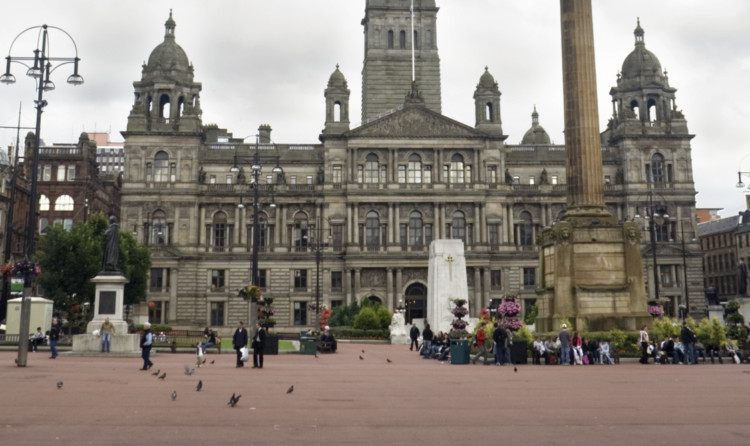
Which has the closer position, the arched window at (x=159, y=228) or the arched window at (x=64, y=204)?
the arched window at (x=159, y=228)

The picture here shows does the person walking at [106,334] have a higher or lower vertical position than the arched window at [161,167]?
lower

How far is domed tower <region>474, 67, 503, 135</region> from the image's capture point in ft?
256

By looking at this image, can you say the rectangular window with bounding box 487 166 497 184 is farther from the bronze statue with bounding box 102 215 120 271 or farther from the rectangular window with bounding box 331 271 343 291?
the bronze statue with bounding box 102 215 120 271

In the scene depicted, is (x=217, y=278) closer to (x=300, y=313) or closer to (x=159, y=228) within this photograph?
(x=159, y=228)

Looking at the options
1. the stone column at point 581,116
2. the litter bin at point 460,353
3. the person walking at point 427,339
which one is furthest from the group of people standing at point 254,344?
the stone column at point 581,116

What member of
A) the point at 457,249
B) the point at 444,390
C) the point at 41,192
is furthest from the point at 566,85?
the point at 41,192

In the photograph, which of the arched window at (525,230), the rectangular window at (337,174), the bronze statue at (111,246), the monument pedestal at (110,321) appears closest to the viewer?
the monument pedestal at (110,321)

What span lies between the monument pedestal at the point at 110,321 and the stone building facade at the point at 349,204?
4179 cm

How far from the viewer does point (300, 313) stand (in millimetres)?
74312

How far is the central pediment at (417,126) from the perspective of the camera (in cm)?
7525

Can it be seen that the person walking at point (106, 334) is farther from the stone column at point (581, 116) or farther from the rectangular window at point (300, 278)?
the rectangular window at point (300, 278)

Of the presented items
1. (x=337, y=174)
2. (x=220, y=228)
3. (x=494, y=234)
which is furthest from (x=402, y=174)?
(x=220, y=228)

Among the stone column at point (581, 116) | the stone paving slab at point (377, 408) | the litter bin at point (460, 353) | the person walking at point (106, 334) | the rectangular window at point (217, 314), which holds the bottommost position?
the stone paving slab at point (377, 408)

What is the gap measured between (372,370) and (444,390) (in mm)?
7667
